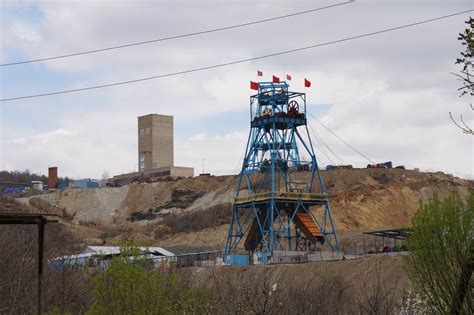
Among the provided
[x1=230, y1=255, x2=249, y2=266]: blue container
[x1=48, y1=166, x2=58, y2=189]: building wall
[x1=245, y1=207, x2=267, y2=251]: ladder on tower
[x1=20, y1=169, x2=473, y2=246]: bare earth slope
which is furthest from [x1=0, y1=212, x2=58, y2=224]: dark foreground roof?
[x1=48, y1=166, x2=58, y2=189]: building wall

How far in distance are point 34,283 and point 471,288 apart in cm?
2277

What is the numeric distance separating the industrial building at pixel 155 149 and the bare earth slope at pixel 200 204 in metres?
20.7

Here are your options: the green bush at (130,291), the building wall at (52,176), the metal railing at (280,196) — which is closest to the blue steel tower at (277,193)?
the metal railing at (280,196)

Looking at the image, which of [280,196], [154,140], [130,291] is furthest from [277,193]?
[154,140]

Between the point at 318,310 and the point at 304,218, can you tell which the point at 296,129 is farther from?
the point at 318,310

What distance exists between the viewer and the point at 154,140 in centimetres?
14075

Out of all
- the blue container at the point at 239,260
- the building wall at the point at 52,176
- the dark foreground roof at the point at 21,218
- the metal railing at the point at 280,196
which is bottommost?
the blue container at the point at 239,260

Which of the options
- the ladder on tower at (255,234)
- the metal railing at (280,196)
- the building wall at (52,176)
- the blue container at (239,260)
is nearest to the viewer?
the blue container at (239,260)

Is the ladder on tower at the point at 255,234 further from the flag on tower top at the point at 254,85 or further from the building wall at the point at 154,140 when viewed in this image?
the building wall at the point at 154,140

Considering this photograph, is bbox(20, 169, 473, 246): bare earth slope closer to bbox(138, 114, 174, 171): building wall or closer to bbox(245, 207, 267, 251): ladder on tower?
bbox(245, 207, 267, 251): ladder on tower

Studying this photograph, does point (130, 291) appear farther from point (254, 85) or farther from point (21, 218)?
point (254, 85)

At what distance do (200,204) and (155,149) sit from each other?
113 ft

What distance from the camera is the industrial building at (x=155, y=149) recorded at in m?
141

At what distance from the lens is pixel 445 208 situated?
1503cm
